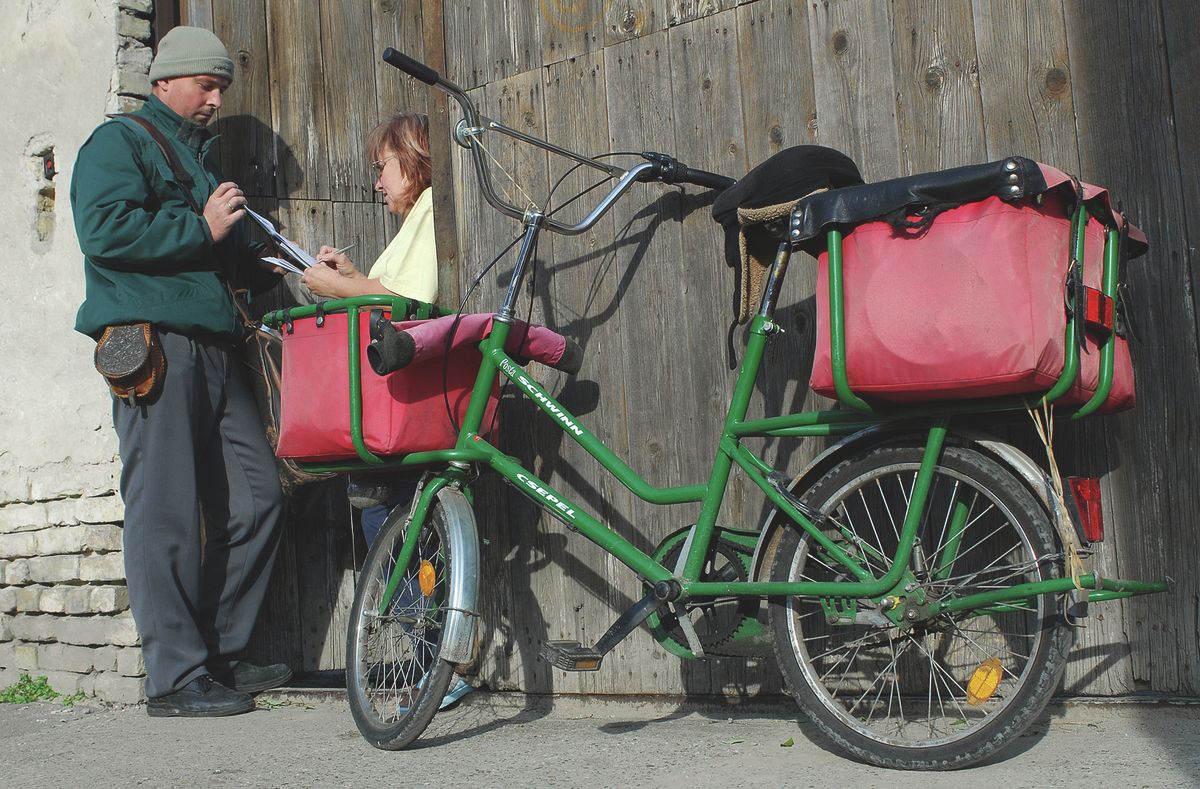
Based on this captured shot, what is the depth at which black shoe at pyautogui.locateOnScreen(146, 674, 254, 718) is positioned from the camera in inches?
145

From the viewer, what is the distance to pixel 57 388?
4316 mm

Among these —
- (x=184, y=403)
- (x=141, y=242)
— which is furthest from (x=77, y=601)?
(x=141, y=242)

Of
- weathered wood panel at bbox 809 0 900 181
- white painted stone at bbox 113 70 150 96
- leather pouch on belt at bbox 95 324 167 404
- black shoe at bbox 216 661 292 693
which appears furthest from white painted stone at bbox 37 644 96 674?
weathered wood panel at bbox 809 0 900 181

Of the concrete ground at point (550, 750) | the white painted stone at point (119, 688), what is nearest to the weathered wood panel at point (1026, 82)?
the concrete ground at point (550, 750)

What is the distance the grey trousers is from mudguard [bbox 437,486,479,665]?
1.06 m

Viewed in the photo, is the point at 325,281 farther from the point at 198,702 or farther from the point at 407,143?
the point at 198,702

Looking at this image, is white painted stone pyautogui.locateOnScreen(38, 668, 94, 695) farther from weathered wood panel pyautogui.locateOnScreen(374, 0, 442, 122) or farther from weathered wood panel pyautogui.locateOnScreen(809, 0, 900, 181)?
weathered wood panel pyautogui.locateOnScreen(809, 0, 900, 181)

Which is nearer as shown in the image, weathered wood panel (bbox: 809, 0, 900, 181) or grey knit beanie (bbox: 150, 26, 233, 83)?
weathered wood panel (bbox: 809, 0, 900, 181)

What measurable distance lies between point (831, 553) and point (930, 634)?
37 centimetres

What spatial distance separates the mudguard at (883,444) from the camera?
7.98 ft

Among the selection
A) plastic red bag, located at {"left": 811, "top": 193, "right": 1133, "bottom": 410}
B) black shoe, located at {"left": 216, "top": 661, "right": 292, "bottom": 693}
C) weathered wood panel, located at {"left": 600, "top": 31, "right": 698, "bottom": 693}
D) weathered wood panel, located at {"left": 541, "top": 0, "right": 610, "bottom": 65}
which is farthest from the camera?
black shoe, located at {"left": 216, "top": 661, "right": 292, "bottom": 693}

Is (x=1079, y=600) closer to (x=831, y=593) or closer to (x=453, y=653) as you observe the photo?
(x=831, y=593)

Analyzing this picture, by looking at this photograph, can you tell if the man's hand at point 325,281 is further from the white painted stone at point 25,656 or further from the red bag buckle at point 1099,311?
the red bag buckle at point 1099,311

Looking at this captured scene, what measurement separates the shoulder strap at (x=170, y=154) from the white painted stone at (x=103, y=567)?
4.14 feet
